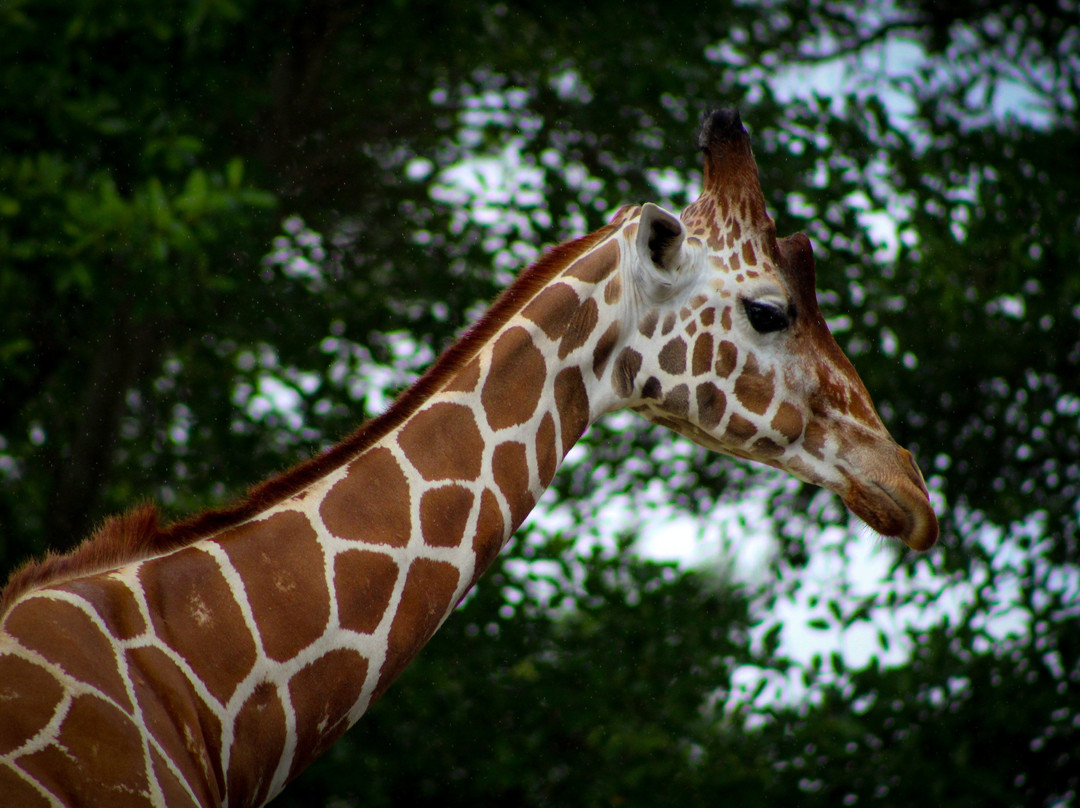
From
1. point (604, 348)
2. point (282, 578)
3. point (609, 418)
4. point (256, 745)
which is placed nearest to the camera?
point (256, 745)

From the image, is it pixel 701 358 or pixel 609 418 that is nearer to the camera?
pixel 701 358

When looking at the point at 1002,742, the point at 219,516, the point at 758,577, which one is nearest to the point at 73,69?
the point at 219,516

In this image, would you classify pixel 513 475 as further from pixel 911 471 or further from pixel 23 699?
pixel 23 699

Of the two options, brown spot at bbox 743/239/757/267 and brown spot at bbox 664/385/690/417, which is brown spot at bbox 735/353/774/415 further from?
brown spot at bbox 743/239/757/267

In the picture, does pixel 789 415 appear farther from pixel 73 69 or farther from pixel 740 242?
pixel 73 69

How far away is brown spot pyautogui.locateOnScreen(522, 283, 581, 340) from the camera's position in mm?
2729

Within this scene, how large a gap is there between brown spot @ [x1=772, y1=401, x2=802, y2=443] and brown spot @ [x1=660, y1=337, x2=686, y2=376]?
11.2 inches

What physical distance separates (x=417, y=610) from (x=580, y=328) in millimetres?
848

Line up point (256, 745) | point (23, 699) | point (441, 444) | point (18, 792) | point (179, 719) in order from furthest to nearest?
point (441, 444), point (256, 745), point (179, 719), point (23, 699), point (18, 792)

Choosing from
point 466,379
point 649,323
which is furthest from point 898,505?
point 466,379

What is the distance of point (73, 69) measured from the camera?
17.1ft

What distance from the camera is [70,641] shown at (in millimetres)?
2021

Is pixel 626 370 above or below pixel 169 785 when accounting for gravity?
above

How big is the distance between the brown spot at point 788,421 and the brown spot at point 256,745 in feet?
4.75
